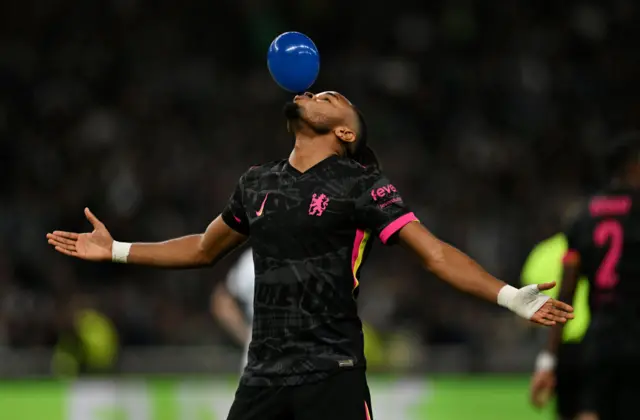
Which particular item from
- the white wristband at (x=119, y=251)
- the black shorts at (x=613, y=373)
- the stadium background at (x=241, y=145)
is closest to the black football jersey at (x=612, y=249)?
the black shorts at (x=613, y=373)

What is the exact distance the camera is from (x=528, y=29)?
1669cm

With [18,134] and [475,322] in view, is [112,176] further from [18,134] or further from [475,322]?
[475,322]

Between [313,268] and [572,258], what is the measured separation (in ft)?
6.71

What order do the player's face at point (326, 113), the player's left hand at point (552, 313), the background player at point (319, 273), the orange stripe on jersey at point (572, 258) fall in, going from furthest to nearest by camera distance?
the orange stripe on jersey at point (572, 258), the player's face at point (326, 113), the background player at point (319, 273), the player's left hand at point (552, 313)

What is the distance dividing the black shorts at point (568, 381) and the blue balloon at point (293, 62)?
2862 millimetres

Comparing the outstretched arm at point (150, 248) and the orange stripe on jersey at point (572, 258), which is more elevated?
the outstretched arm at point (150, 248)

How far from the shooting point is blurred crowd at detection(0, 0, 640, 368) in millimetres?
13281

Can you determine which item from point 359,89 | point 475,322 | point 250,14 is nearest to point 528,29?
point 359,89

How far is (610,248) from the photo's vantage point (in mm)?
5676

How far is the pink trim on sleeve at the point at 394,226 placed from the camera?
4203mm

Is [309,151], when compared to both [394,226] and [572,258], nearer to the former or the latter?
[394,226]

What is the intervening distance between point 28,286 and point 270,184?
9.49 metres

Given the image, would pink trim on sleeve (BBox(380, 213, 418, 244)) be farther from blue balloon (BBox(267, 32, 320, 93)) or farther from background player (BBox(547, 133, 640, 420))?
background player (BBox(547, 133, 640, 420))

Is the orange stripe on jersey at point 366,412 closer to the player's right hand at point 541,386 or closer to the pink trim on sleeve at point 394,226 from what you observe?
the pink trim on sleeve at point 394,226
